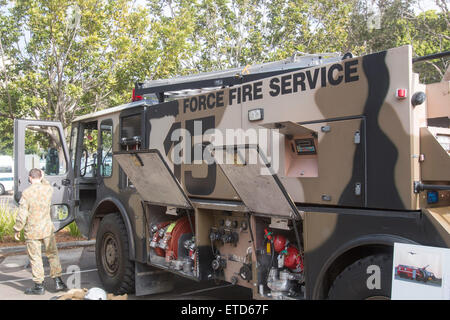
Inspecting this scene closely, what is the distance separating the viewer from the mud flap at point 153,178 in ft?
16.1

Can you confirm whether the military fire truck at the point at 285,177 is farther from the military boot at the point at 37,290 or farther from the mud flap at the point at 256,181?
the military boot at the point at 37,290

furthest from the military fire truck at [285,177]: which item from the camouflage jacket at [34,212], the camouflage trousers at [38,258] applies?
the camouflage jacket at [34,212]

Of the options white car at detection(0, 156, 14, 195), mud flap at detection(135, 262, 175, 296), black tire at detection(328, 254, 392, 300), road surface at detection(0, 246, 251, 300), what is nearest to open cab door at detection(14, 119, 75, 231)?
road surface at detection(0, 246, 251, 300)

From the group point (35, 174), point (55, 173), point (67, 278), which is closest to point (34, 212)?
point (35, 174)

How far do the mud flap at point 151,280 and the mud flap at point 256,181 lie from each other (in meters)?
2.53

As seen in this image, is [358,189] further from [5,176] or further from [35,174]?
[5,176]

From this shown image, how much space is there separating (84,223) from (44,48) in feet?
22.9

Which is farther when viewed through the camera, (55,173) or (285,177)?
(55,173)

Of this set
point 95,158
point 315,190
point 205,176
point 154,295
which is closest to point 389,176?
point 315,190

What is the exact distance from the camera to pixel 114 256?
253 inches

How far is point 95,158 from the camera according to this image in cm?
711

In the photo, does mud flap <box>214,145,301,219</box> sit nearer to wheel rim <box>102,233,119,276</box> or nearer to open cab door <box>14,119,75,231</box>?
wheel rim <box>102,233,119,276</box>

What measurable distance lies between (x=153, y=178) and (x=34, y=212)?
2.41 meters

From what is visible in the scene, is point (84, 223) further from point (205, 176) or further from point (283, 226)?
point (283, 226)
